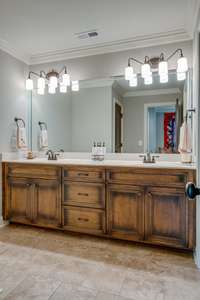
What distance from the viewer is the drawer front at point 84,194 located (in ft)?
7.90

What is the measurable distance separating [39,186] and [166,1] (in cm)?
237

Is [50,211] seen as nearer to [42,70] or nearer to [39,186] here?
[39,186]

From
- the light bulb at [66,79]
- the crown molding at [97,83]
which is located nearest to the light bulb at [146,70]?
the crown molding at [97,83]

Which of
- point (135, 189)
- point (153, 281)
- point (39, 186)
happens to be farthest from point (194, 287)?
point (39, 186)

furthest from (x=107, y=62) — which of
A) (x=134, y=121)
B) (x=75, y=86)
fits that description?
(x=134, y=121)

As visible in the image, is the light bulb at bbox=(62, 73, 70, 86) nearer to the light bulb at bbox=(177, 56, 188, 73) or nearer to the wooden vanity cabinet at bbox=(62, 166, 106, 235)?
the wooden vanity cabinet at bbox=(62, 166, 106, 235)

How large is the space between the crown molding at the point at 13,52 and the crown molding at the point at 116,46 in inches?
3.4

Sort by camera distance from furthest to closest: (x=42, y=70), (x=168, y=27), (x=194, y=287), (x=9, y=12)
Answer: (x=42, y=70) < (x=168, y=27) < (x=9, y=12) < (x=194, y=287)

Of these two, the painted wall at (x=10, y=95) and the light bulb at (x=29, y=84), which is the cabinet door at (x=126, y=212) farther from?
the light bulb at (x=29, y=84)

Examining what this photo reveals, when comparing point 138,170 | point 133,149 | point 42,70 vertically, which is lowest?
point 138,170

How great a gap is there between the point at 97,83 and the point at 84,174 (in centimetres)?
134

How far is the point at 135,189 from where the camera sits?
2.28 meters

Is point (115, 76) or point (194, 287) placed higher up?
point (115, 76)

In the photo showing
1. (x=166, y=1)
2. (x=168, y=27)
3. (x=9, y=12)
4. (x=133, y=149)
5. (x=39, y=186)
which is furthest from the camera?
(x=133, y=149)
